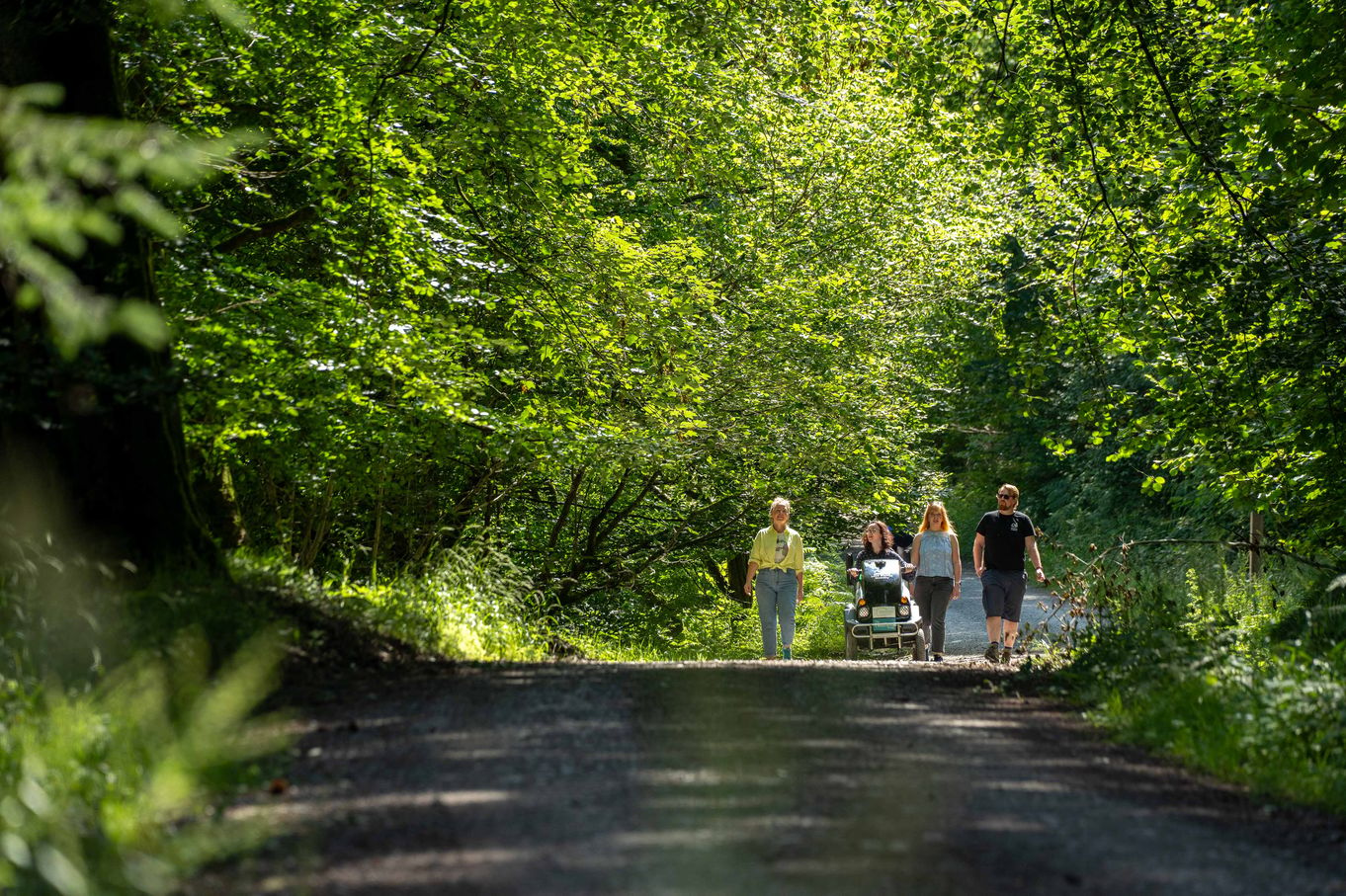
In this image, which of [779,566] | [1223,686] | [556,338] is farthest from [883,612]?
[1223,686]

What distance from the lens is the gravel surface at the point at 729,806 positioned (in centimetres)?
492

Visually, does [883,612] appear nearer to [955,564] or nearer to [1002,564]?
[955,564]

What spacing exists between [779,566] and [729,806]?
30.2ft

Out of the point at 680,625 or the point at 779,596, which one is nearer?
the point at 779,596

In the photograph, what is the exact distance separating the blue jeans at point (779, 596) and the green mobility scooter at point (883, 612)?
240 centimetres

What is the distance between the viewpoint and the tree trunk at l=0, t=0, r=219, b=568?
8539 millimetres

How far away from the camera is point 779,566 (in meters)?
15.0

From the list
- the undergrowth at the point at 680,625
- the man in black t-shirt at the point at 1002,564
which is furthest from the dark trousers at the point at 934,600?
the undergrowth at the point at 680,625

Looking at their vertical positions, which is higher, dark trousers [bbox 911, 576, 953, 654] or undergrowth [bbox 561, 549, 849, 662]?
dark trousers [bbox 911, 576, 953, 654]

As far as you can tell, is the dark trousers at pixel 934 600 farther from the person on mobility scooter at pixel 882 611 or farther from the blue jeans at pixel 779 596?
the blue jeans at pixel 779 596

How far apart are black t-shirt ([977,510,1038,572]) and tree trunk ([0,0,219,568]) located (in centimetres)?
806

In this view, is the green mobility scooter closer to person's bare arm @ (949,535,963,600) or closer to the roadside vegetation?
person's bare arm @ (949,535,963,600)

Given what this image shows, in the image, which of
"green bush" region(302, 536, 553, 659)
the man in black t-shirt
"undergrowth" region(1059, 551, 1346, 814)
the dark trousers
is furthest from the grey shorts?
"green bush" region(302, 536, 553, 659)

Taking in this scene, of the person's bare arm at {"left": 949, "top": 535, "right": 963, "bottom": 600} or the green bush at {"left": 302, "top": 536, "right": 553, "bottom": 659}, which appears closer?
the green bush at {"left": 302, "top": 536, "right": 553, "bottom": 659}
